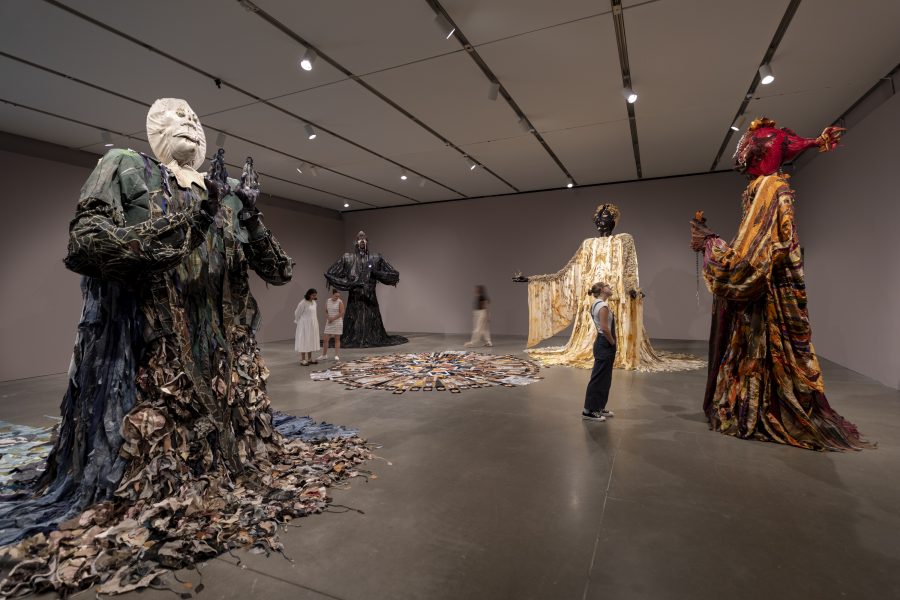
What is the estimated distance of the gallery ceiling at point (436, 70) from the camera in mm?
3537

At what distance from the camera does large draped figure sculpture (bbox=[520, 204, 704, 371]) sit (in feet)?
20.0

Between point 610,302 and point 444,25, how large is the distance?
4.17m

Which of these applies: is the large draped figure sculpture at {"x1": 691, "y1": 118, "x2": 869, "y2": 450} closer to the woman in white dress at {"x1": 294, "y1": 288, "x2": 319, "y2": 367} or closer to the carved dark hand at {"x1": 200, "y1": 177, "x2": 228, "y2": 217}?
the carved dark hand at {"x1": 200, "y1": 177, "x2": 228, "y2": 217}

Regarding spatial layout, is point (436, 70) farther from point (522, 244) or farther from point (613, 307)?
point (522, 244)

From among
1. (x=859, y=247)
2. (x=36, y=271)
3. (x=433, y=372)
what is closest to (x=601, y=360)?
(x=433, y=372)

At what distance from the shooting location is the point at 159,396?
2049 mm

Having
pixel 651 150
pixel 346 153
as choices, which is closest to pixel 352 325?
pixel 346 153

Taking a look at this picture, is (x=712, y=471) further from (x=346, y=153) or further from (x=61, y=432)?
(x=346, y=153)

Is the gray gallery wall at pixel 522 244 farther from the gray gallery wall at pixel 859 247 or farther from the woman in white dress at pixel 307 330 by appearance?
the woman in white dress at pixel 307 330

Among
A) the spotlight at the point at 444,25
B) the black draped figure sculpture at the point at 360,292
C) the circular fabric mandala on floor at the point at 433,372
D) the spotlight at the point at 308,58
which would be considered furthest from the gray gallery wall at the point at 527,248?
the spotlight at the point at 308,58

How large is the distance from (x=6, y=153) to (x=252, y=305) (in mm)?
6104

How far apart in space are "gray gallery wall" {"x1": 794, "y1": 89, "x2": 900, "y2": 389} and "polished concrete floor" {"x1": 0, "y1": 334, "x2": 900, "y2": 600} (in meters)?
1.64

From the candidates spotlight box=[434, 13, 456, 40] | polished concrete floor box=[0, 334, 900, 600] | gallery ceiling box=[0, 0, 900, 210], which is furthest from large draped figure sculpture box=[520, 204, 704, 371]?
spotlight box=[434, 13, 456, 40]

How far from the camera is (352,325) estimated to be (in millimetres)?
9109
